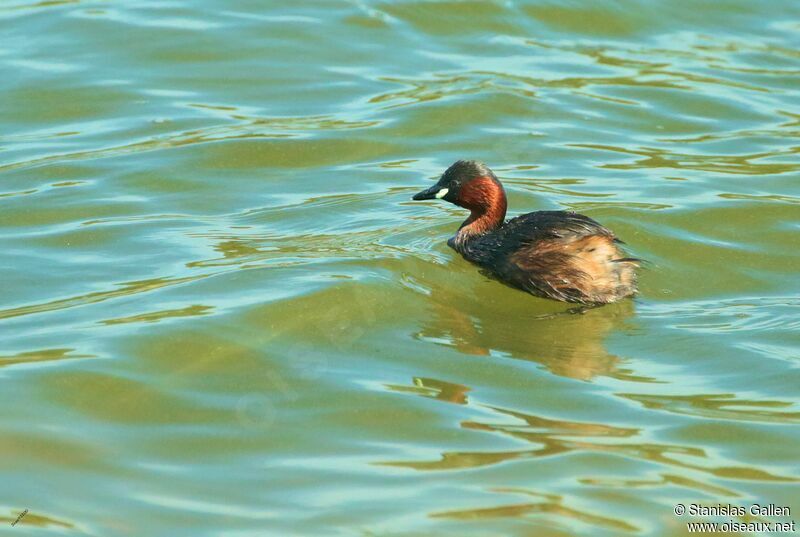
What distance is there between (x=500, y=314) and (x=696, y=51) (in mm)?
6609

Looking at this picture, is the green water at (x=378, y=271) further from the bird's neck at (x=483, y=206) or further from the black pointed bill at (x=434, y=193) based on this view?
the black pointed bill at (x=434, y=193)

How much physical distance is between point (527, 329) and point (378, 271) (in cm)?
109

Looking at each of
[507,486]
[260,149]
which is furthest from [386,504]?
[260,149]

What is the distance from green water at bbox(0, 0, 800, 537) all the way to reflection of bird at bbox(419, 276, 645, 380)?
1.0 inches

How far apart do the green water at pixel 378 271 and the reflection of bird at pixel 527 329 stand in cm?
3

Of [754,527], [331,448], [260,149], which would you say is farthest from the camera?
[260,149]

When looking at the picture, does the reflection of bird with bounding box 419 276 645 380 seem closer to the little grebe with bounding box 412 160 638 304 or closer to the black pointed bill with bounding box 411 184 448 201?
the little grebe with bounding box 412 160 638 304

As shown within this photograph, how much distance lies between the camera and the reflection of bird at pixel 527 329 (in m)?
6.93

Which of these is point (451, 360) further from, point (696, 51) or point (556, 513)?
point (696, 51)

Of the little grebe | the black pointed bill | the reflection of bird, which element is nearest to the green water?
the reflection of bird

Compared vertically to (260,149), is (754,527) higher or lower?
lower

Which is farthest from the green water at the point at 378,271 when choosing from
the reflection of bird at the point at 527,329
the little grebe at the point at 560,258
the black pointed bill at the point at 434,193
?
the black pointed bill at the point at 434,193

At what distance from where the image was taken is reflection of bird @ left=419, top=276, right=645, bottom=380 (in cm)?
693

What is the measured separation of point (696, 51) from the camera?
1334 cm
